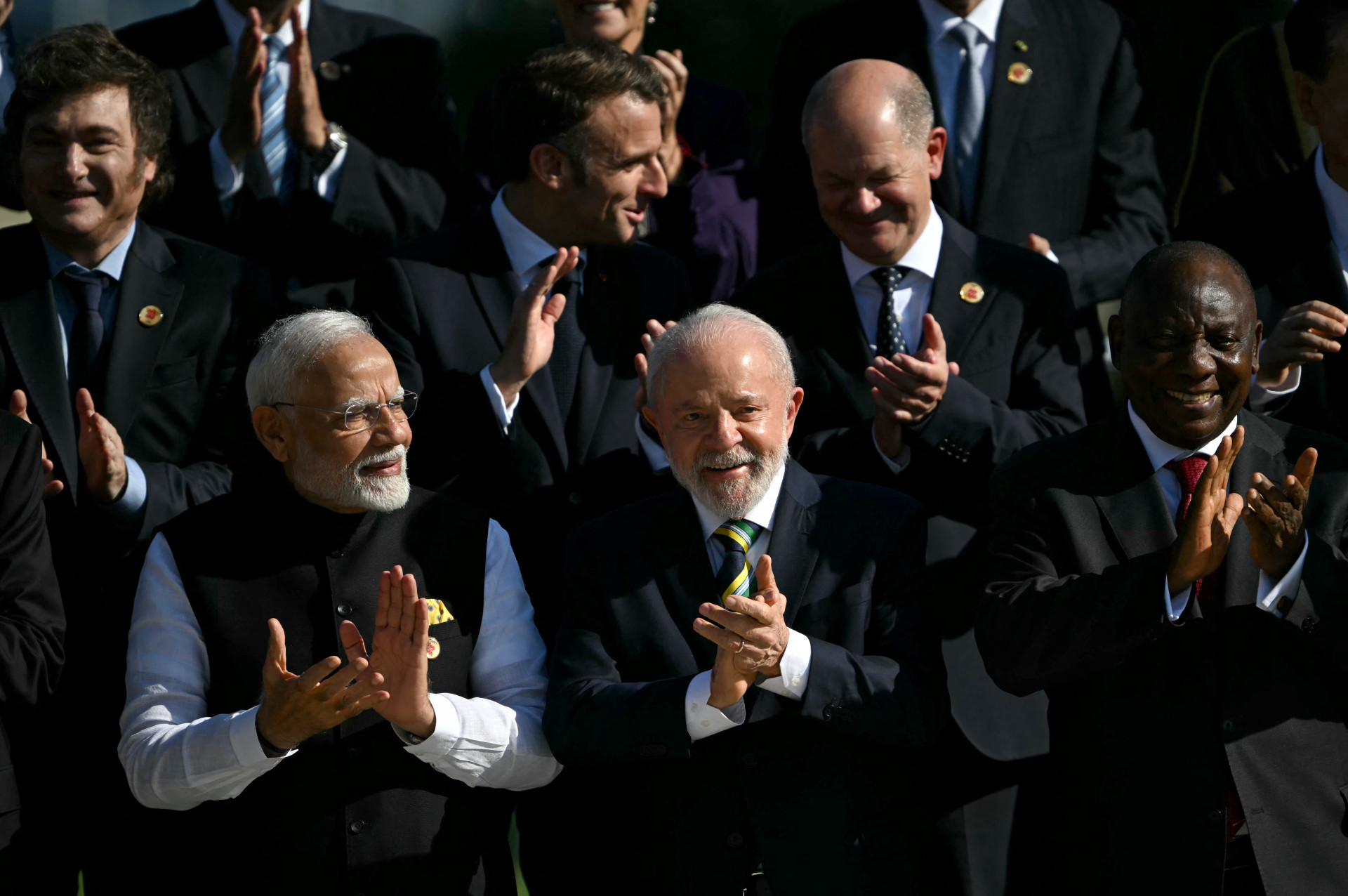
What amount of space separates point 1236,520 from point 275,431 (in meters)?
2.22

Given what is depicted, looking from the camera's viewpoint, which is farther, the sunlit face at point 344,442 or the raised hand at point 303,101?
the raised hand at point 303,101

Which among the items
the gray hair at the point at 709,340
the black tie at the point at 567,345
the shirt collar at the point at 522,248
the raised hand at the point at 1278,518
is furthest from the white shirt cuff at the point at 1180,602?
the shirt collar at the point at 522,248

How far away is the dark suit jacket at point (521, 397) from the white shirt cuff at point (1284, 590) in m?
1.64

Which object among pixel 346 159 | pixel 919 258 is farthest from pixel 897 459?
pixel 346 159

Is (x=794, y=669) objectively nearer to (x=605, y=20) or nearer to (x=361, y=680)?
(x=361, y=680)

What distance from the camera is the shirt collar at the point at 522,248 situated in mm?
4805

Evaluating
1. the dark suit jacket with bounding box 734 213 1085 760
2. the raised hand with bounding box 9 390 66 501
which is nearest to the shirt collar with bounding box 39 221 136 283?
the raised hand with bounding box 9 390 66 501

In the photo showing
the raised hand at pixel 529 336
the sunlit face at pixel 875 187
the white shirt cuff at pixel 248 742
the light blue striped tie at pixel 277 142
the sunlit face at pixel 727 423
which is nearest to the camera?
the white shirt cuff at pixel 248 742

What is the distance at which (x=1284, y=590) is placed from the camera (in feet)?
11.8

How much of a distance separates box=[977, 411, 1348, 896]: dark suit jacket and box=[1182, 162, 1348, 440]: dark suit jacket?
2.35 ft

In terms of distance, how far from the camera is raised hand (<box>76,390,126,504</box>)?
13.9 ft

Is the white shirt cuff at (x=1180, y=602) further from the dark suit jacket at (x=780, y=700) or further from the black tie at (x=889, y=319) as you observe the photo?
the black tie at (x=889, y=319)

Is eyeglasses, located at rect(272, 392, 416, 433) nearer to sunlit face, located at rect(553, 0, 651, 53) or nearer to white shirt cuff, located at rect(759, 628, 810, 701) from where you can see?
white shirt cuff, located at rect(759, 628, 810, 701)

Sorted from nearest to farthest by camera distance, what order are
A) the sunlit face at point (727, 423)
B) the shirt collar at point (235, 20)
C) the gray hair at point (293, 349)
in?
the sunlit face at point (727, 423), the gray hair at point (293, 349), the shirt collar at point (235, 20)
